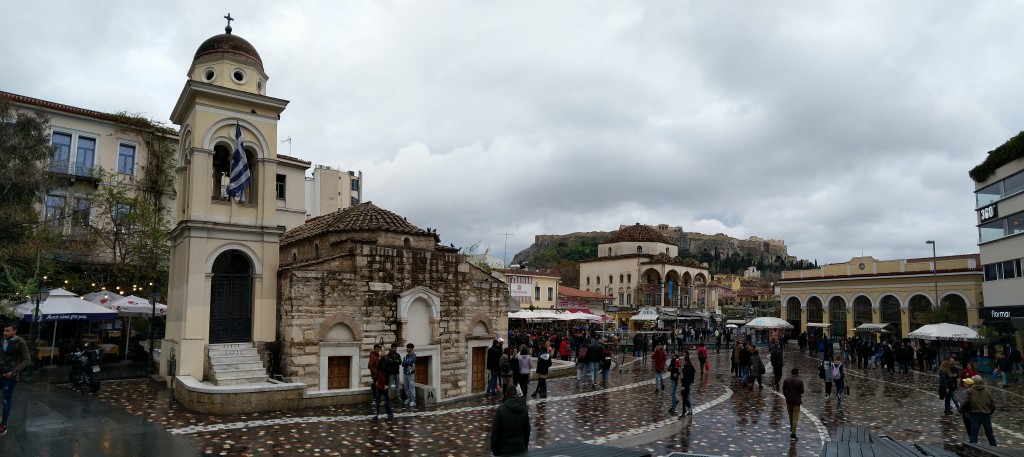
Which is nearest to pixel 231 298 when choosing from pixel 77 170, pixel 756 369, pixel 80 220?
pixel 80 220

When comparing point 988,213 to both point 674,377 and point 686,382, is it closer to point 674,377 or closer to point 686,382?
point 674,377

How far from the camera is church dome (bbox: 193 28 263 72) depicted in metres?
18.0

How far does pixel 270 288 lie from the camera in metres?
17.6

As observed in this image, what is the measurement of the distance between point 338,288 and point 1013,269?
1262 inches

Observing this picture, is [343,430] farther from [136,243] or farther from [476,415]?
[136,243]

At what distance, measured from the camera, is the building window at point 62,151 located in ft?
89.5

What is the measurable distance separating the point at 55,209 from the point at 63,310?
1176cm

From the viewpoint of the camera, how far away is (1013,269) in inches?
1190

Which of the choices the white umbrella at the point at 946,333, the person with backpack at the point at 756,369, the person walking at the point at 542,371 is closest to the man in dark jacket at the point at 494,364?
the person walking at the point at 542,371

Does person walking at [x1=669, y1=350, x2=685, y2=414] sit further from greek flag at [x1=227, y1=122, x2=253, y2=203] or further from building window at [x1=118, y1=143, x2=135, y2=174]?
building window at [x1=118, y1=143, x2=135, y2=174]

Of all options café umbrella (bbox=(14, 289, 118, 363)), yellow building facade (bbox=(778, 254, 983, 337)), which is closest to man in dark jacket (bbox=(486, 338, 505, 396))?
café umbrella (bbox=(14, 289, 118, 363))

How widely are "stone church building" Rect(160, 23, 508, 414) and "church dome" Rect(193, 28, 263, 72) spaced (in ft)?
0.13

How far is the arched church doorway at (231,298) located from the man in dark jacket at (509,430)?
12.1 m

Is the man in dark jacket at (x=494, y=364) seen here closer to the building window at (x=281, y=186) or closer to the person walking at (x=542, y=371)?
the person walking at (x=542, y=371)
